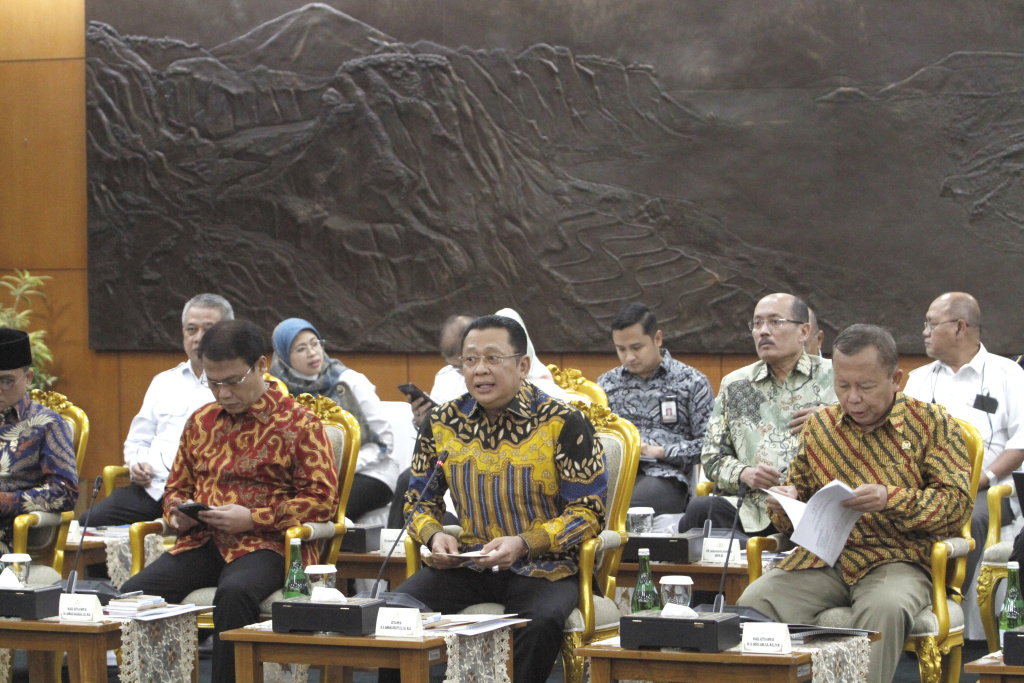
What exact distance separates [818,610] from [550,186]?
3878mm

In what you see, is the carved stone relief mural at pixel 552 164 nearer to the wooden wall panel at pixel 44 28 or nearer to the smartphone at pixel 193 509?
the wooden wall panel at pixel 44 28

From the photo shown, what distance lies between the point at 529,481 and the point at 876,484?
891 mm

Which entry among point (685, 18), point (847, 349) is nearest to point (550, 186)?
point (685, 18)

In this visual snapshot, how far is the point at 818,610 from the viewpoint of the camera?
137 inches

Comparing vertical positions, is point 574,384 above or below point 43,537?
above

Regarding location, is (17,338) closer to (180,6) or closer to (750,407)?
(750,407)

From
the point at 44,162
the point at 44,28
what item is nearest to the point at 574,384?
the point at 44,162

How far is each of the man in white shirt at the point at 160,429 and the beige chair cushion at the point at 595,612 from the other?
2240 millimetres

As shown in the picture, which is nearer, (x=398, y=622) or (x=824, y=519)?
(x=398, y=622)

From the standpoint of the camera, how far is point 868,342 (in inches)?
133

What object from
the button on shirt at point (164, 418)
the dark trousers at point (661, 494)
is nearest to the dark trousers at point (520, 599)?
the dark trousers at point (661, 494)

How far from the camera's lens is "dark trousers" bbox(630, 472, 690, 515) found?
5.41 meters

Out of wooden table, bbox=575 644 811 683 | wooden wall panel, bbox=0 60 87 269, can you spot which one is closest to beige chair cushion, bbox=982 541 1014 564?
wooden table, bbox=575 644 811 683

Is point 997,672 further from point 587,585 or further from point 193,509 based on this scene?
point 193,509
